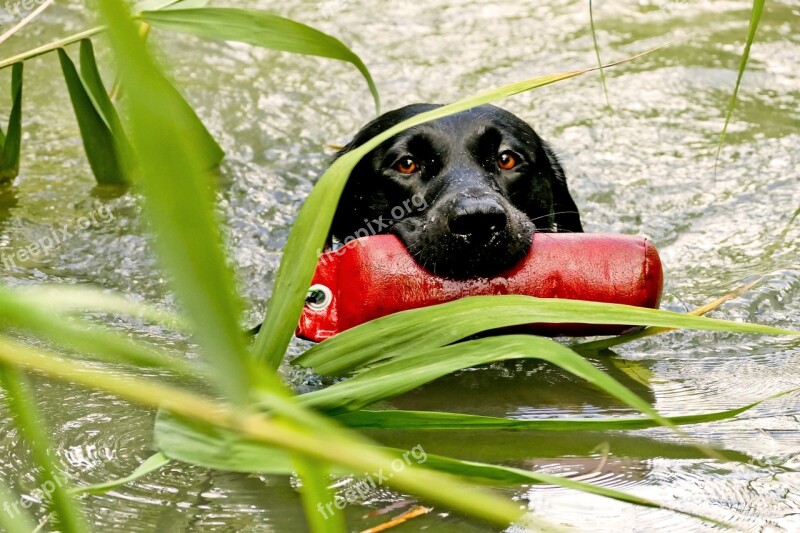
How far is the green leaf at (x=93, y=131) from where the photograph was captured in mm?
3639

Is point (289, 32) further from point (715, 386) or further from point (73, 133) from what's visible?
point (73, 133)

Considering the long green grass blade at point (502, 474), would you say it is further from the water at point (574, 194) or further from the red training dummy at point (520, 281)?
→ the red training dummy at point (520, 281)

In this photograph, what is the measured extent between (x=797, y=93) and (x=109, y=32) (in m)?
5.29

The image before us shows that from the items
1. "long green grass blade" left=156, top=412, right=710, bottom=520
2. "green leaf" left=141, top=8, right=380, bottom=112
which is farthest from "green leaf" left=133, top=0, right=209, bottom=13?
"long green grass blade" left=156, top=412, right=710, bottom=520

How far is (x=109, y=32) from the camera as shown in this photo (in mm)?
938

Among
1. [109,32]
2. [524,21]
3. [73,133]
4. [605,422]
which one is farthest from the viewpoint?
[524,21]

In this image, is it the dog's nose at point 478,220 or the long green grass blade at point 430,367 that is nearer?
the long green grass blade at point 430,367

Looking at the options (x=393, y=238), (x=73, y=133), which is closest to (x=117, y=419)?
(x=393, y=238)

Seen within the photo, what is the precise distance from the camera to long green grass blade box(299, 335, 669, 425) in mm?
1751

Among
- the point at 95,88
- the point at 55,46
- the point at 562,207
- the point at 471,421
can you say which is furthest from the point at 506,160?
the point at 471,421

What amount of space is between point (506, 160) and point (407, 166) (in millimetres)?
373

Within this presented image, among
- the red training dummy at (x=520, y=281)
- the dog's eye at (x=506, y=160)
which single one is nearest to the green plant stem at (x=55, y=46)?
the red training dummy at (x=520, y=281)

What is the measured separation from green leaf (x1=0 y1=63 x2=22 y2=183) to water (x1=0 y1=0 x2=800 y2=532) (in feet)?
0.46

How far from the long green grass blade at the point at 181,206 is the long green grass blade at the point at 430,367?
737mm
